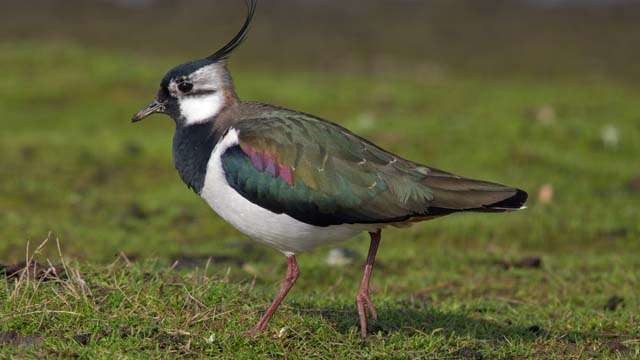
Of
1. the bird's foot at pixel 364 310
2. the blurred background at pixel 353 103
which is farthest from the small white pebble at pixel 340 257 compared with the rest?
the bird's foot at pixel 364 310

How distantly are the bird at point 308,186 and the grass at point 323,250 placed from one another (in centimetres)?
57

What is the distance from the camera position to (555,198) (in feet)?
40.5

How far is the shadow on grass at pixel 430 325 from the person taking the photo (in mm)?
7031

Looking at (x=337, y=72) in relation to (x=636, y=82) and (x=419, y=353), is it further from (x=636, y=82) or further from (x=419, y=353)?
(x=419, y=353)

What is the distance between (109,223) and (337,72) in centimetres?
1060

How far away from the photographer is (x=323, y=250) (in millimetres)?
10664

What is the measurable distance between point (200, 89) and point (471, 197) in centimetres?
183

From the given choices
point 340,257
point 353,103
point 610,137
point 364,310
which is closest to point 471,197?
point 364,310

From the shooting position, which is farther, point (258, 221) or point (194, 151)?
point (194, 151)

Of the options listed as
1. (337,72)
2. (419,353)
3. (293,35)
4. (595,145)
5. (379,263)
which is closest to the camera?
(419,353)

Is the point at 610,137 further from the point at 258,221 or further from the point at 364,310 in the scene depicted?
the point at 258,221

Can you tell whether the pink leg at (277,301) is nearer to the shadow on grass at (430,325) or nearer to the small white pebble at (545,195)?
the shadow on grass at (430,325)

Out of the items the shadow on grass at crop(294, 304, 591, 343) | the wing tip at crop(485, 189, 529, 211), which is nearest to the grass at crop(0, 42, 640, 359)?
the shadow on grass at crop(294, 304, 591, 343)

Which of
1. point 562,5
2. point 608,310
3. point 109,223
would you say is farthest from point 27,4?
point 608,310
